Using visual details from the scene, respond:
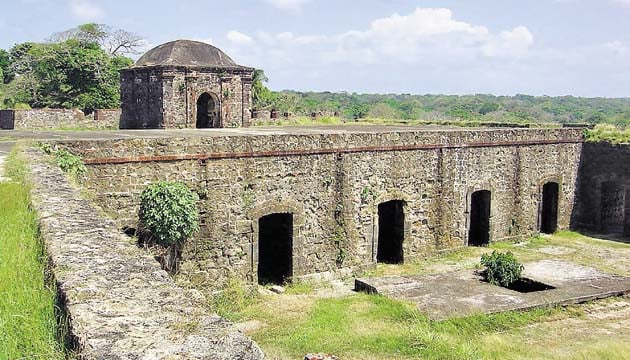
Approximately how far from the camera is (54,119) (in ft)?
66.7

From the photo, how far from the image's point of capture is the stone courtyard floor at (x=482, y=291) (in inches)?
406

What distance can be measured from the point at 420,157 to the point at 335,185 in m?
2.70

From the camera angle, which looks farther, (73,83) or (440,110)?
(440,110)

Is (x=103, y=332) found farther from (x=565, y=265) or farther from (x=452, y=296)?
(x=565, y=265)

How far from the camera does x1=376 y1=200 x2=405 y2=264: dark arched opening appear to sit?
49.7ft

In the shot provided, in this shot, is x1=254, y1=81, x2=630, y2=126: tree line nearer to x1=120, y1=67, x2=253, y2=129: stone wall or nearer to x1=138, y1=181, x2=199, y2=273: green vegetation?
x1=120, y1=67, x2=253, y2=129: stone wall

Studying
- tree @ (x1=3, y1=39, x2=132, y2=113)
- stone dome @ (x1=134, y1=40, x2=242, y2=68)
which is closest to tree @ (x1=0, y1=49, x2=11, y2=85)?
tree @ (x1=3, y1=39, x2=132, y2=113)

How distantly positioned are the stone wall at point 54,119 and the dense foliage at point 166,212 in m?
10.5

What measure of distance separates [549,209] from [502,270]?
26.0ft

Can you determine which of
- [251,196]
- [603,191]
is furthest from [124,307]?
[603,191]

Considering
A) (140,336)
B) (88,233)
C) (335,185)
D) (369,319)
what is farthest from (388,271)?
(140,336)

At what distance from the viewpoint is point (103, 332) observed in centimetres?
272

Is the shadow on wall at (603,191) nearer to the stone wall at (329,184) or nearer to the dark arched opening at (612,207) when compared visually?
the dark arched opening at (612,207)

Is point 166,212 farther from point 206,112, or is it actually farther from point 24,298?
point 206,112
